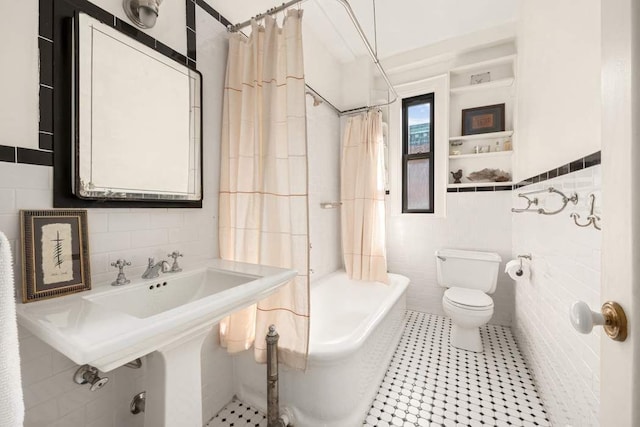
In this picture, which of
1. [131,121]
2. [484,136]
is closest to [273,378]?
[131,121]

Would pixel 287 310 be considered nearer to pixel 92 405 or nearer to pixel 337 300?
pixel 92 405

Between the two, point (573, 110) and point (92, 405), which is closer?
point (92, 405)

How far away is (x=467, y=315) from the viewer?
6.30ft

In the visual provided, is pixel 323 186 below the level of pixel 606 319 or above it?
above

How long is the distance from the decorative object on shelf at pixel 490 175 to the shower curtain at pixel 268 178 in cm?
201

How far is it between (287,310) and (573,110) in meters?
1.59

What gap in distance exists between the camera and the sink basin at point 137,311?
56 centimetres

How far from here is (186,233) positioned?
1291 millimetres

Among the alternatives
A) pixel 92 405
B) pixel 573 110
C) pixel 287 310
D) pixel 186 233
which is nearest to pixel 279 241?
pixel 287 310

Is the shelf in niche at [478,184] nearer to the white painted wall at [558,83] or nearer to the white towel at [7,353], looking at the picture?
the white painted wall at [558,83]

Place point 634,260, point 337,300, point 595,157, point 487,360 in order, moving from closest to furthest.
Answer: point 634,260 < point 595,157 < point 487,360 < point 337,300

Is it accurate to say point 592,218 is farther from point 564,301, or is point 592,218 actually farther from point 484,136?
point 484,136

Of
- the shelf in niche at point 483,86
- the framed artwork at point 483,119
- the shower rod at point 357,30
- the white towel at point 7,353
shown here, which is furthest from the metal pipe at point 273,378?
the shelf in niche at point 483,86

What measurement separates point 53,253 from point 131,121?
57cm
